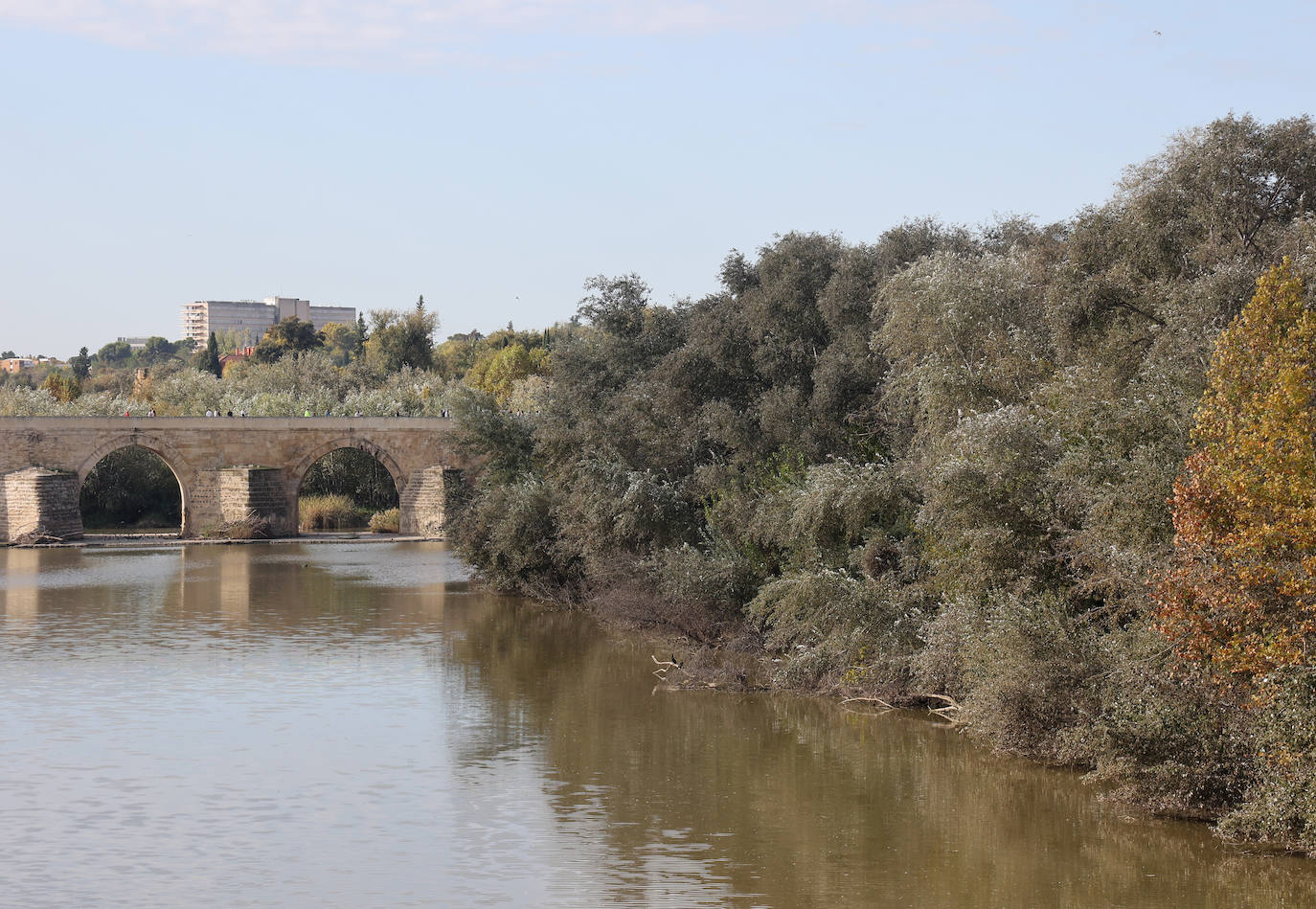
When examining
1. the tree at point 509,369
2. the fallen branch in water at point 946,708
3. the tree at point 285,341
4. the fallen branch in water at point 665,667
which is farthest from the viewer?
the tree at point 285,341

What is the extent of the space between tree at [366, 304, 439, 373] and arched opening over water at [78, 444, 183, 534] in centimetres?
1807

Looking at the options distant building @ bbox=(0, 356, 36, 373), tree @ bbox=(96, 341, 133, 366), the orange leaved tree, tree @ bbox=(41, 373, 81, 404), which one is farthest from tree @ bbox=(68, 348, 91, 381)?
the orange leaved tree

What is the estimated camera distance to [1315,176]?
12477 mm

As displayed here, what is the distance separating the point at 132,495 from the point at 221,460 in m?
5.55

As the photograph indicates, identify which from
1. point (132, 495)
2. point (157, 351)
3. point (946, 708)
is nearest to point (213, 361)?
point (132, 495)

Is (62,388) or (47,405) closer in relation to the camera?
(47,405)

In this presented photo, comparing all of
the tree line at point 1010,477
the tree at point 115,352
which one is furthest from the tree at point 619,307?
the tree at point 115,352

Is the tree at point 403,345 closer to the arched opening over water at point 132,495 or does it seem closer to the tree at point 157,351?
the arched opening over water at point 132,495

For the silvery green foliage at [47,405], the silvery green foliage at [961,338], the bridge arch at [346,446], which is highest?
the silvery green foliage at [47,405]

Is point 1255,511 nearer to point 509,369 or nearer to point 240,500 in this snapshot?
point 240,500

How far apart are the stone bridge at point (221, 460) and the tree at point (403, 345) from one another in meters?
21.0

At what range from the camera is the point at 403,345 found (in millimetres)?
60969

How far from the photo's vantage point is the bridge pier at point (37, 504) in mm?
34656

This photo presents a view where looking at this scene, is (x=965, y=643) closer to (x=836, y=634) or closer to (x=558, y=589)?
(x=836, y=634)
